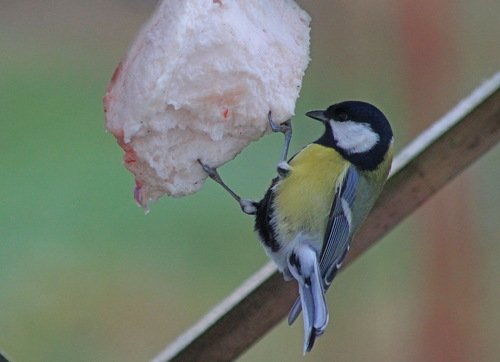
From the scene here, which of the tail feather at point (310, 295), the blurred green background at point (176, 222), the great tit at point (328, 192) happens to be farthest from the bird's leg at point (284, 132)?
the blurred green background at point (176, 222)

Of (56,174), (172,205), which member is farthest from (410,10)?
(56,174)

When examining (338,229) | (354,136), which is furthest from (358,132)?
(338,229)

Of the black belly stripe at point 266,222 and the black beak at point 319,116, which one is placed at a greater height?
the black beak at point 319,116

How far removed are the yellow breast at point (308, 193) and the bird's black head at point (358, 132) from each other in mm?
18

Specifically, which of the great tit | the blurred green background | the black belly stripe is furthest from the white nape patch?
the blurred green background

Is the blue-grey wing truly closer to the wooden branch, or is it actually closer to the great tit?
the great tit

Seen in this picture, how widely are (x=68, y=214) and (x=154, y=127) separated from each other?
159 centimetres

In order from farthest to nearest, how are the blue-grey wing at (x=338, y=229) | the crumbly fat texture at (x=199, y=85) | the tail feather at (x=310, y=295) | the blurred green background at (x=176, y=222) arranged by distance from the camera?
the blurred green background at (x=176, y=222) < the blue-grey wing at (x=338, y=229) < the tail feather at (x=310, y=295) < the crumbly fat texture at (x=199, y=85)

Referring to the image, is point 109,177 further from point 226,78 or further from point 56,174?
point 226,78

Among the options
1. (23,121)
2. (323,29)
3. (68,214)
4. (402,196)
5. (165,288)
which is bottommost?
(165,288)

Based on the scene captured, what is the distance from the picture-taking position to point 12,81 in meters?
2.62

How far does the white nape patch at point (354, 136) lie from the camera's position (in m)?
1.29

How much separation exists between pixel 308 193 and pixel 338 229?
0.26 ft

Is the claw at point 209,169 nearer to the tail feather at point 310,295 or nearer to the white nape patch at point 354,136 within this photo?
the tail feather at point 310,295
